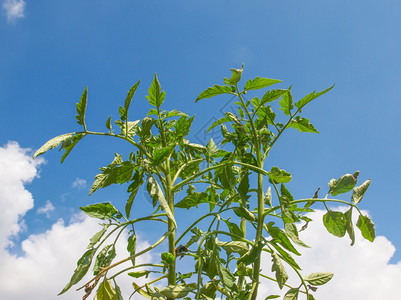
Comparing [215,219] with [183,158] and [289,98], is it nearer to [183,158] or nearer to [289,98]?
[183,158]

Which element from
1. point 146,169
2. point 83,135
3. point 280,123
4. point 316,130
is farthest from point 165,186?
point 316,130

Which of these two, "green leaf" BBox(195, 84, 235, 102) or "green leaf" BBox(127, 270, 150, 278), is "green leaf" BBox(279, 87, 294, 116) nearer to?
"green leaf" BBox(195, 84, 235, 102)

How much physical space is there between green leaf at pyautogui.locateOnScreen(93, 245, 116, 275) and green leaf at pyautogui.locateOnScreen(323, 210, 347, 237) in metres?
0.69

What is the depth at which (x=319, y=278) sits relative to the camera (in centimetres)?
121

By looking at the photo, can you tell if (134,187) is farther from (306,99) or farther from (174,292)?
(306,99)

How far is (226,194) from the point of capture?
1396 mm

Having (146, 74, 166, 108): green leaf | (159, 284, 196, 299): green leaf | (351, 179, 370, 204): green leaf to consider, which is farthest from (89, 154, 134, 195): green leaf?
(351, 179, 370, 204): green leaf

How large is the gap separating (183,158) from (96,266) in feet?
1.73

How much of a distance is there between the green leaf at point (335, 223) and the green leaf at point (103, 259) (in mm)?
695

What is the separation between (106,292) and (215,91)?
0.75 m

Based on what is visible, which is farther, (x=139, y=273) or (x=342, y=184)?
(x=139, y=273)

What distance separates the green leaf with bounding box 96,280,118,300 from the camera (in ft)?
3.95

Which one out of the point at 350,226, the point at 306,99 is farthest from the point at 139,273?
the point at 306,99

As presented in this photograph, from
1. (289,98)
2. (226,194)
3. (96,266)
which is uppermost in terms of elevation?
(289,98)
